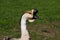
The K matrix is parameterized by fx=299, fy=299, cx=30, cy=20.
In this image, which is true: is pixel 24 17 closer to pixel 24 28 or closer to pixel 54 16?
pixel 24 28

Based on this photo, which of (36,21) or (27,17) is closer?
(27,17)

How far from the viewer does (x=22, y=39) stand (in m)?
4.76

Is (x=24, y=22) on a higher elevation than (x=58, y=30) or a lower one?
higher

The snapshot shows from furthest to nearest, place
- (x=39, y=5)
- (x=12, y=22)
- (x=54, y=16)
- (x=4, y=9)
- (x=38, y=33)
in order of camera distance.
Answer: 1. (x=39, y=5)
2. (x=4, y=9)
3. (x=54, y=16)
4. (x=12, y=22)
5. (x=38, y=33)

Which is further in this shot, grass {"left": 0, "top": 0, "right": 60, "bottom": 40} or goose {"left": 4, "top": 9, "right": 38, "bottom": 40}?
grass {"left": 0, "top": 0, "right": 60, "bottom": 40}

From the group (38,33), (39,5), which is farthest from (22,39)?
(39,5)

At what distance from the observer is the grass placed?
8443 millimetres

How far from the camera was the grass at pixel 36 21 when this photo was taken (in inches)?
332

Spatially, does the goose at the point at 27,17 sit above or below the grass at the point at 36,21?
above

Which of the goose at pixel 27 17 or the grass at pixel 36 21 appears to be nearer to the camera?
the goose at pixel 27 17

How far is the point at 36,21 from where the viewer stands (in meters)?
9.86

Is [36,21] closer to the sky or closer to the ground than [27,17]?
closer to the ground

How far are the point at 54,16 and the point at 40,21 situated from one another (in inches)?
48.8

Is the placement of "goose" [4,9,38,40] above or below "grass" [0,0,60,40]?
above
